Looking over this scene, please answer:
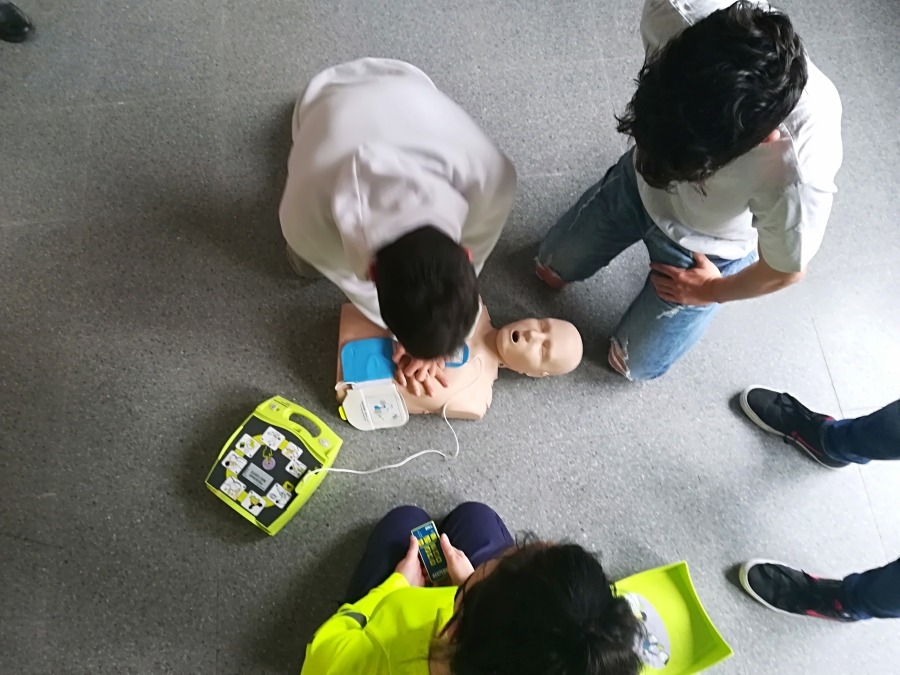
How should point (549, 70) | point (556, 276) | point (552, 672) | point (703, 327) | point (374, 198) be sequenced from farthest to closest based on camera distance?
point (549, 70), point (556, 276), point (703, 327), point (374, 198), point (552, 672)

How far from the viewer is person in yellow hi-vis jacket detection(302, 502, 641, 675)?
510 millimetres

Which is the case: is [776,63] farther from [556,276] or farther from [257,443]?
[257,443]

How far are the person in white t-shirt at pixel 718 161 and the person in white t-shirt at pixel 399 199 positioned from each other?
8.9 inches

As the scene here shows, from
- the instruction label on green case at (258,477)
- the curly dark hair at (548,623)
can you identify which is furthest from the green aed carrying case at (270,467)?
the curly dark hair at (548,623)

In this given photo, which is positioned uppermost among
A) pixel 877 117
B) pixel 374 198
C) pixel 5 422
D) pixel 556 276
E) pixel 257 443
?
pixel 877 117

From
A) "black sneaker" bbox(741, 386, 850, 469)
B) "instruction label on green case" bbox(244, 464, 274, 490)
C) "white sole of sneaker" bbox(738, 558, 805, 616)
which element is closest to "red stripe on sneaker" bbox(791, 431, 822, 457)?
"black sneaker" bbox(741, 386, 850, 469)

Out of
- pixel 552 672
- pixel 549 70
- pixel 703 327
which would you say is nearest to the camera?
pixel 552 672

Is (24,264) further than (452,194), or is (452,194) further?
(24,264)

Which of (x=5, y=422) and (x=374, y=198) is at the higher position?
(x=374, y=198)

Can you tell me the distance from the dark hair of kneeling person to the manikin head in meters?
0.36

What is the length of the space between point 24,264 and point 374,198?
0.86 m

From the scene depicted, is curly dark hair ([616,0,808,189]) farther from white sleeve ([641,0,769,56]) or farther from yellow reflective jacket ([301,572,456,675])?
yellow reflective jacket ([301,572,456,675])

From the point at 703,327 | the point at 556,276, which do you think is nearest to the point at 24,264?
the point at 556,276

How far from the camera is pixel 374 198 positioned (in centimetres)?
72
